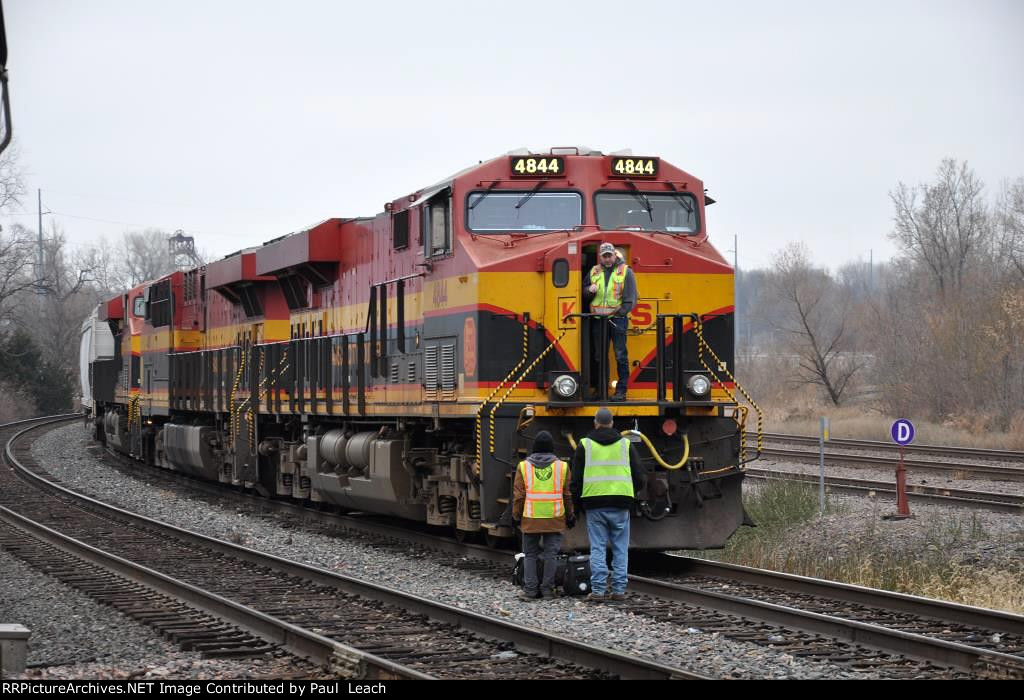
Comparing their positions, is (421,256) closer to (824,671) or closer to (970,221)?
(824,671)

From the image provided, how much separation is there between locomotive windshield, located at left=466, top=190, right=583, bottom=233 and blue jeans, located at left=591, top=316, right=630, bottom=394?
122 centimetres

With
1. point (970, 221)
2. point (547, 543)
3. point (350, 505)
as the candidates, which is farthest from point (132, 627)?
point (970, 221)

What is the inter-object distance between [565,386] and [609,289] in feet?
3.38

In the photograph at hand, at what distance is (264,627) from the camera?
945 centimetres

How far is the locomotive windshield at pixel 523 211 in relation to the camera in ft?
41.9

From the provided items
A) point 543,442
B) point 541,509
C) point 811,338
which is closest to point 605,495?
point 541,509

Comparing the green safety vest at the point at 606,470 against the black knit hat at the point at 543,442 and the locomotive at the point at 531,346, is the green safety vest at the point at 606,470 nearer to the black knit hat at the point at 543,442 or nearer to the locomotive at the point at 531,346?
the black knit hat at the point at 543,442

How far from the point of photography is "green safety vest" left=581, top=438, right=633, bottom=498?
11.1 metres

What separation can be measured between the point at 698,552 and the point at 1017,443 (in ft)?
57.6

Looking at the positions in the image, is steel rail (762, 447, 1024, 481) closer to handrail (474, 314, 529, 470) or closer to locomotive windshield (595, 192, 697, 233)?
locomotive windshield (595, 192, 697, 233)

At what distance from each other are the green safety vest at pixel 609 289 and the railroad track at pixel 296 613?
3427 mm

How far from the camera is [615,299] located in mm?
11977

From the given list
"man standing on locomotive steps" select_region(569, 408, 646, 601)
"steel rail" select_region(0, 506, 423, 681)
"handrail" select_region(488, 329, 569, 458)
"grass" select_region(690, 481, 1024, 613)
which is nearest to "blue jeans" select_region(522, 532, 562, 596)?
"man standing on locomotive steps" select_region(569, 408, 646, 601)

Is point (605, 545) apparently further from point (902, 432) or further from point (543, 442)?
point (902, 432)
